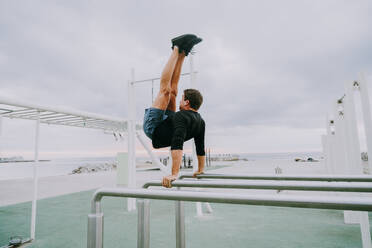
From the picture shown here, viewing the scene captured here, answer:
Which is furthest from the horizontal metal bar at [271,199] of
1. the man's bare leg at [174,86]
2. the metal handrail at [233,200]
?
the man's bare leg at [174,86]

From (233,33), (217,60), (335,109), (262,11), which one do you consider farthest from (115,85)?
(335,109)

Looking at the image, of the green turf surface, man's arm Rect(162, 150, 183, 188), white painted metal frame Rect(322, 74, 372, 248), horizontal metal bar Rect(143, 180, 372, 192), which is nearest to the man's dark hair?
man's arm Rect(162, 150, 183, 188)

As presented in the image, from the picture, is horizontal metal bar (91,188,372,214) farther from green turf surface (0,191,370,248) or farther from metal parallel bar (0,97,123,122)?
metal parallel bar (0,97,123,122)

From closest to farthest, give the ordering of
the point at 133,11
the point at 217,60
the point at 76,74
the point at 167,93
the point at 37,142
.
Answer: the point at 167,93
the point at 37,142
the point at 133,11
the point at 217,60
the point at 76,74

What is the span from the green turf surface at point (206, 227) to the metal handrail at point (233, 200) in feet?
6.17

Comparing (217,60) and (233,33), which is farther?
(217,60)

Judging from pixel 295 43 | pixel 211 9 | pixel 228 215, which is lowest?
pixel 228 215

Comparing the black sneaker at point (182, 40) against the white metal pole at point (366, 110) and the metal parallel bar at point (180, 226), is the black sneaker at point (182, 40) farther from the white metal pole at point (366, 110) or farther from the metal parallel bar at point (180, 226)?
the white metal pole at point (366, 110)

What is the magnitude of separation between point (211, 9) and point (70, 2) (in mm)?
3098

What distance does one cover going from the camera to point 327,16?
15.3ft

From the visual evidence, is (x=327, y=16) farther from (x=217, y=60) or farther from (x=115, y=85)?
(x=115, y=85)

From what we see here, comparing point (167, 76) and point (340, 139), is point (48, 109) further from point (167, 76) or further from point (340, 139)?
point (340, 139)

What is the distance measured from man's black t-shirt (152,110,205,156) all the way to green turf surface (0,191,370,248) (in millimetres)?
1475

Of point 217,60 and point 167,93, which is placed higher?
point 217,60
